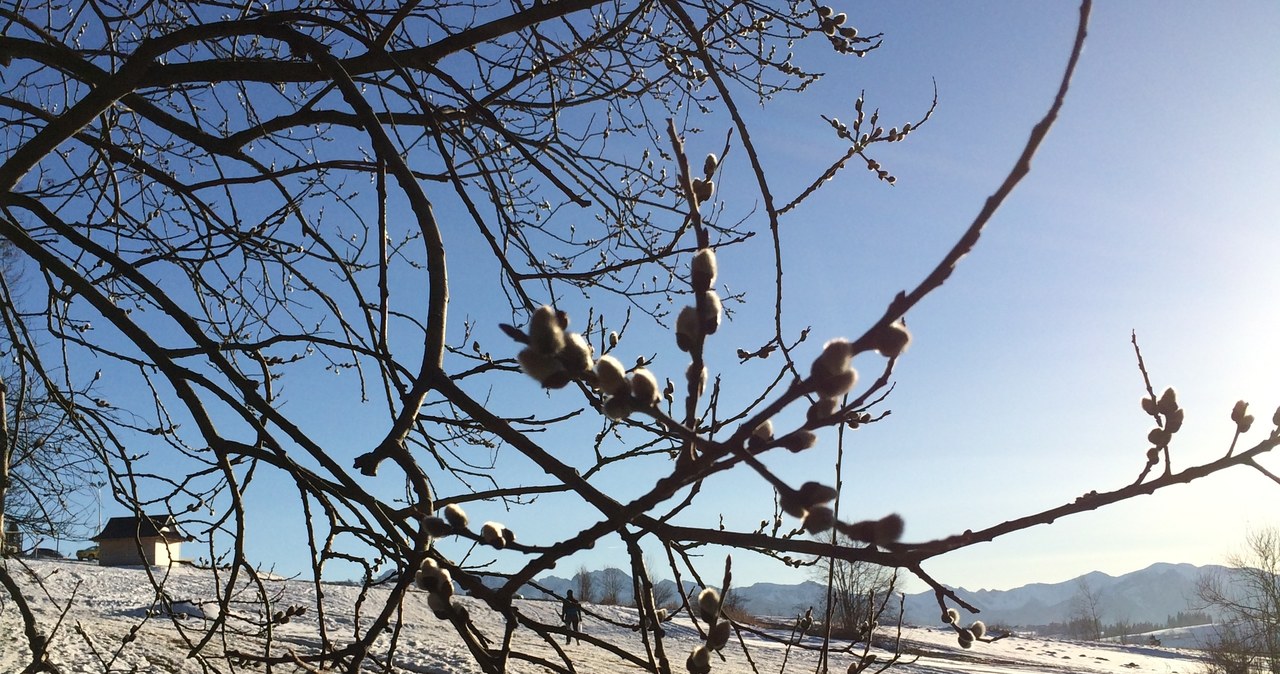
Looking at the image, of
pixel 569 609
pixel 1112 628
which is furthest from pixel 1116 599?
pixel 569 609

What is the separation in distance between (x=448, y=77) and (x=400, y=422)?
4.97 feet

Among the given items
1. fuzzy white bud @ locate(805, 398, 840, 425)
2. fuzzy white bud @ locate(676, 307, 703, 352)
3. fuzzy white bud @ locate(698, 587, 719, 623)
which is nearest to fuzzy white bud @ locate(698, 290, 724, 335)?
fuzzy white bud @ locate(676, 307, 703, 352)

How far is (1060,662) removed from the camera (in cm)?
2895

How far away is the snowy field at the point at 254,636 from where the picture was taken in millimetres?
4195

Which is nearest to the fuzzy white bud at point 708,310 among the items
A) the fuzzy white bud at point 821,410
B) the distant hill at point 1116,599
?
the fuzzy white bud at point 821,410

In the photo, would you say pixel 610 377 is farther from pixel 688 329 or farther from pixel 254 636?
pixel 254 636

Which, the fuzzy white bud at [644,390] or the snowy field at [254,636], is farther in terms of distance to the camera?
the snowy field at [254,636]

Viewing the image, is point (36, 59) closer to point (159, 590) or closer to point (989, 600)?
point (159, 590)

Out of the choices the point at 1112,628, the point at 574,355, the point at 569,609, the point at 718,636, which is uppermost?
the point at 574,355

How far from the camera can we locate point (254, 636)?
107 inches

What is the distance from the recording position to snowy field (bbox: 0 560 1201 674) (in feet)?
13.8

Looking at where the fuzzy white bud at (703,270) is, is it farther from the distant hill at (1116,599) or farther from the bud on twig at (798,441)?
the distant hill at (1116,599)

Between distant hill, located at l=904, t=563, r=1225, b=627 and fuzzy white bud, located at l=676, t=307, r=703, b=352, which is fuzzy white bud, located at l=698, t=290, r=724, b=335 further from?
distant hill, located at l=904, t=563, r=1225, b=627

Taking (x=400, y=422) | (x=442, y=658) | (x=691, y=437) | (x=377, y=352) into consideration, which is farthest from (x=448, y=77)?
(x=442, y=658)
